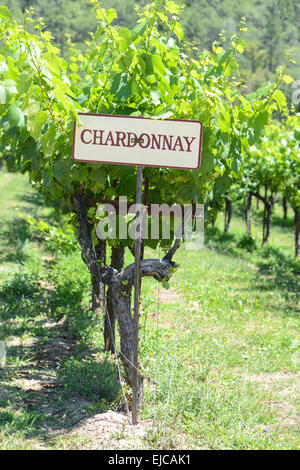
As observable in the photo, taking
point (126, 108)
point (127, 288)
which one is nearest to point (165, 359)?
point (127, 288)

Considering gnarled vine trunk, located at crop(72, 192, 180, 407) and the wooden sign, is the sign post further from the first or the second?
gnarled vine trunk, located at crop(72, 192, 180, 407)

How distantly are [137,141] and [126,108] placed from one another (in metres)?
0.53

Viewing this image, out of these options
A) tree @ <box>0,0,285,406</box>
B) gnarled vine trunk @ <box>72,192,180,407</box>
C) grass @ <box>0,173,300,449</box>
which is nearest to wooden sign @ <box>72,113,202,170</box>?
tree @ <box>0,0,285,406</box>

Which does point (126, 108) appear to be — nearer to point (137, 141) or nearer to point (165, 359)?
point (137, 141)

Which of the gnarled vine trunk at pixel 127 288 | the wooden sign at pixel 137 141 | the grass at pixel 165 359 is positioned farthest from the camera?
the gnarled vine trunk at pixel 127 288

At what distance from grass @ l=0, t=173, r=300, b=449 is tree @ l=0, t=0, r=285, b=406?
1.71 feet

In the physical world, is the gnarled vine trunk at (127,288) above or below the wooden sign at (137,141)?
below

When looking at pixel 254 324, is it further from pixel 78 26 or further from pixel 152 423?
pixel 78 26

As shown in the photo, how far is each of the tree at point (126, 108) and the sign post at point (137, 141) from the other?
12 cm

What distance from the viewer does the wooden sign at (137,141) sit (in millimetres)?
3119

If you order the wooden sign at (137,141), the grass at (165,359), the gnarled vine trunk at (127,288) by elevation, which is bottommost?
the grass at (165,359)

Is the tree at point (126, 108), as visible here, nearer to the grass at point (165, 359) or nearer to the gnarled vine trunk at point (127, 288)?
the gnarled vine trunk at point (127, 288)

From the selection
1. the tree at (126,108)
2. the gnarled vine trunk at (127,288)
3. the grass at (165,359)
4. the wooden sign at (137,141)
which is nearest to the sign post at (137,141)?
the wooden sign at (137,141)

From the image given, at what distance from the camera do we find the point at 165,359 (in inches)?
187
